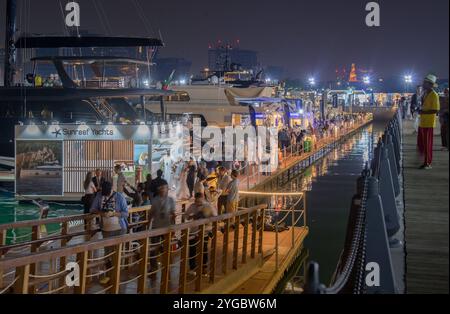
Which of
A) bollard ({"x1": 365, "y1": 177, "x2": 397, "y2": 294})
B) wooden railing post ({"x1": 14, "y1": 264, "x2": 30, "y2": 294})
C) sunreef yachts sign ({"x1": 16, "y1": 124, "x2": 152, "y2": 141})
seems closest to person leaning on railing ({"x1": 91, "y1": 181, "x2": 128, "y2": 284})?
wooden railing post ({"x1": 14, "y1": 264, "x2": 30, "y2": 294})

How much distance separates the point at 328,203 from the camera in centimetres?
2903

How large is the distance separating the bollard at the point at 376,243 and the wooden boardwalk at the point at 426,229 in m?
0.21

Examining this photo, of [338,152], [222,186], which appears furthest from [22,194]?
[338,152]

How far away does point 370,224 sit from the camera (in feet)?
19.8

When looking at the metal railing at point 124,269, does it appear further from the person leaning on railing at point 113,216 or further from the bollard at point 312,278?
the bollard at point 312,278

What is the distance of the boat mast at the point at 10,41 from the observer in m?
32.3

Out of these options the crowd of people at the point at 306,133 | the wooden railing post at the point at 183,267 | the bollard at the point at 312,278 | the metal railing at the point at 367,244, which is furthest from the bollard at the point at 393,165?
the crowd of people at the point at 306,133

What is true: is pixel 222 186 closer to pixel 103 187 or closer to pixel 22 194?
pixel 103 187

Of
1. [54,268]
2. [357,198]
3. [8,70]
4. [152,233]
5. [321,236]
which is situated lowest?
[321,236]

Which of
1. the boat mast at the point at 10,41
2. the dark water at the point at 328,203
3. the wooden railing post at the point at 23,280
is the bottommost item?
the dark water at the point at 328,203

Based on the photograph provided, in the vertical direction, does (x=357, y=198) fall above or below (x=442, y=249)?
above

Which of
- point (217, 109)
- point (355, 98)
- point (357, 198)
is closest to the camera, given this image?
point (357, 198)

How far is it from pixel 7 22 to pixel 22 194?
13663mm
